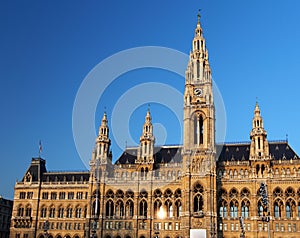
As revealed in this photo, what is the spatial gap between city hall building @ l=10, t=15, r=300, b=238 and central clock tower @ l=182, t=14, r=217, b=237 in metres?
0.23

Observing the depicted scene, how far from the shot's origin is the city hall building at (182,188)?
307 feet

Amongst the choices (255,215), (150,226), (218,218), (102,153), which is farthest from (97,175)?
(255,215)

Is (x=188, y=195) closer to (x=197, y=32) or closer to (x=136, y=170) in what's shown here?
(x=136, y=170)

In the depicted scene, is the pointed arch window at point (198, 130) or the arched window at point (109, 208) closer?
the pointed arch window at point (198, 130)

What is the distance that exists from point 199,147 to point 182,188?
10.4 meters

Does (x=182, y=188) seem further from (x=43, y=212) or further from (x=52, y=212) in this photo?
(x=43, y=212)

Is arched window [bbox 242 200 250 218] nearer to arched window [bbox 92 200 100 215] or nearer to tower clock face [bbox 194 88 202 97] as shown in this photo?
tower clock face [bbox 194 88 202 97]

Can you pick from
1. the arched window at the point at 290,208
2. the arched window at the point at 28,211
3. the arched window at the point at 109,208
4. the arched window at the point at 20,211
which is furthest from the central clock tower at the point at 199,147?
the arched window at the point at 20,211

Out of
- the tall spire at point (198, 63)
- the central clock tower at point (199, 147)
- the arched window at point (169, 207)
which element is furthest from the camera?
the tall spire at point (198, 63)

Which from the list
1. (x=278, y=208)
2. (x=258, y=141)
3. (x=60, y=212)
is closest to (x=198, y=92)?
(x=258, y=141)

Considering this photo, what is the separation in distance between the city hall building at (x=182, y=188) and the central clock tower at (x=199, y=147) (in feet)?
0.74

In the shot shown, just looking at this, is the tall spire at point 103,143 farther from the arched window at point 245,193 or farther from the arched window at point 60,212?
the arched window at point 245,193

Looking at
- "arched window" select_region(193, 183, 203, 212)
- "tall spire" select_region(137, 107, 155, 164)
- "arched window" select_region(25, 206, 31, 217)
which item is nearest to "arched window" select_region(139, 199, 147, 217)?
"tall spire" select_region(137, 107, 155, 164)

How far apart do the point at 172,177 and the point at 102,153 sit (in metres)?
20.0
